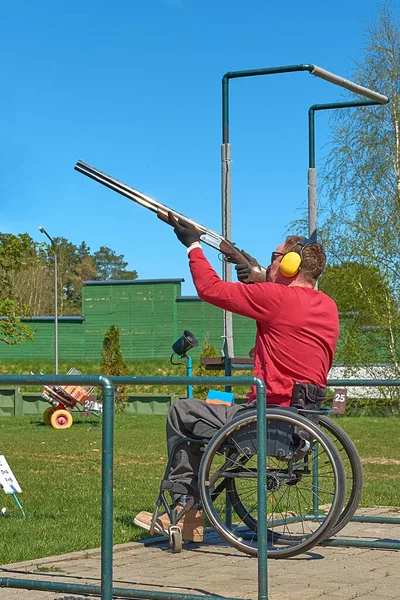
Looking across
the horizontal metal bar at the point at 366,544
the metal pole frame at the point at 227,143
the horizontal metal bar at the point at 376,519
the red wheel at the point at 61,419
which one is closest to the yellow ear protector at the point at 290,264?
the metal pole frame at the point at 227,143

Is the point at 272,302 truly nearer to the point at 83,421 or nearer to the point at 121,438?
the point at 121,438

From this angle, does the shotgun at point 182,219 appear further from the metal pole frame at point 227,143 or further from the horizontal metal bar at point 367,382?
the horizontal metal bar at point 367,382

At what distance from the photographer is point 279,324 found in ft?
20.0

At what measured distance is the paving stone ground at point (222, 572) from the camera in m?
5.32

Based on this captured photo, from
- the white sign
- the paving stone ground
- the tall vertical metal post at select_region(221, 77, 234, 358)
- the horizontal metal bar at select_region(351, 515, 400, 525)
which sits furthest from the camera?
the white sign

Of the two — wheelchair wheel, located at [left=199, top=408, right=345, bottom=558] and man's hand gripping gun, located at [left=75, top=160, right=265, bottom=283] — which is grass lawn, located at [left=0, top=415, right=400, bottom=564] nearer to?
wheelchair wheel, located at [left=199, top=408, right=345, bottom=558]

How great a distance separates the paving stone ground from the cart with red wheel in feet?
61.3

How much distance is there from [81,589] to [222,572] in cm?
109

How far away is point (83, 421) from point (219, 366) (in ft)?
67.3

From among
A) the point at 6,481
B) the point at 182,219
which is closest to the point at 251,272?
the point at 182,219

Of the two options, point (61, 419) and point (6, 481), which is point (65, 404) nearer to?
point (61, 419)

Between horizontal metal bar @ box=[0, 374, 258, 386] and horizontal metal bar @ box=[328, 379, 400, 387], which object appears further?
horizontal metal bar @ box=[328, 379, 400, 387]

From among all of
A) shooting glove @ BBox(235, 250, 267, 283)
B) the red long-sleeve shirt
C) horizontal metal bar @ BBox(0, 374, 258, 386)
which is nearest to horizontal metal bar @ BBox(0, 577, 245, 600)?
horizontal metal bar @ BBox(0, 374, 258, 386)

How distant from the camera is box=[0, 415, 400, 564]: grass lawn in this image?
A: 7764 millimetres
